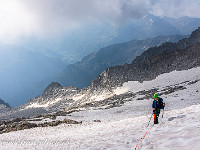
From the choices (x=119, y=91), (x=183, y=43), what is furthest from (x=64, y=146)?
(x=183, y=43)

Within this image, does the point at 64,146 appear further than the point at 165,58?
No

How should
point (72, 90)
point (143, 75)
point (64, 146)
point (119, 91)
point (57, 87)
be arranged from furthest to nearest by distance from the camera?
1. point (57, 87)
2. point (72, 90)
3. point (143, 75)
4. point (119, 91)
5. point (64, 146)

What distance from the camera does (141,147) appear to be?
24.2ft

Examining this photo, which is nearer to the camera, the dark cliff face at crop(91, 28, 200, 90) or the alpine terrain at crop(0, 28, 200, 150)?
the alpine terrain at crop(0, 28, 200, 150)

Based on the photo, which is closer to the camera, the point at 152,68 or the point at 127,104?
the point at 127,104

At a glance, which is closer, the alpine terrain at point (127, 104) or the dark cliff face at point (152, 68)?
the alpine terrain at point (127, 104)

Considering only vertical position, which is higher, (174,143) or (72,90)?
(72,90)

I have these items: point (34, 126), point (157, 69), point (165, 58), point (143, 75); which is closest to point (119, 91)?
point (143, 75)

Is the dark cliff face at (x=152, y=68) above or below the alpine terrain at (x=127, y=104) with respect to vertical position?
above

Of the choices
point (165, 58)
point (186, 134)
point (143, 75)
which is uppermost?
point (165, 58)

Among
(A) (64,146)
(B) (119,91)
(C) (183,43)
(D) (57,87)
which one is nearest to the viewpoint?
(A) (64,146)

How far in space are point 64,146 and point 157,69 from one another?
2852 inches

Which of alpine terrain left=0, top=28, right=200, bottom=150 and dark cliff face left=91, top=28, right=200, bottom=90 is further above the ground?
dark cliff face left=91, top=28, right=200, bottom=90

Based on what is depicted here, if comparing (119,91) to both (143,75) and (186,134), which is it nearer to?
(143,75)
